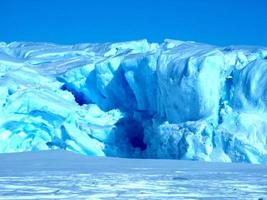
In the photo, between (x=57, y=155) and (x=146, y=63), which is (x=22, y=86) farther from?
(x=57, y=155)

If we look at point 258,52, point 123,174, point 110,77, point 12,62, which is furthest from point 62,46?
point 123,174

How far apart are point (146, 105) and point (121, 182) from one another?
850 centimetres

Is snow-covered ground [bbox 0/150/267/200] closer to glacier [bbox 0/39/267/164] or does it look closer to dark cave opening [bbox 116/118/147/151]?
glacier [bbox 0/39/267/164]

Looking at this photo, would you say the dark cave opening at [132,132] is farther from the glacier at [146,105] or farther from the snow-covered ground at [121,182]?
the snow-covered ground at [121,182]

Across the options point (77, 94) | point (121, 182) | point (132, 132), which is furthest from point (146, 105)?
point (121, 182)

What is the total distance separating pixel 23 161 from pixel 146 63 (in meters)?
5.89

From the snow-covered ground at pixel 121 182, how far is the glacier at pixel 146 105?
399 centimetres

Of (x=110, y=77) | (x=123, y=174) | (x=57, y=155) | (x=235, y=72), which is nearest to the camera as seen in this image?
(x=123, y=174)

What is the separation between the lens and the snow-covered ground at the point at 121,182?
15.0 ft

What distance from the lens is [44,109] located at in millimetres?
13414

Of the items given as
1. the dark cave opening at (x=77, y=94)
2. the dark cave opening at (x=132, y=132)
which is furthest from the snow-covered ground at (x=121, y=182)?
the dark cave opening at (x=77, y=94)

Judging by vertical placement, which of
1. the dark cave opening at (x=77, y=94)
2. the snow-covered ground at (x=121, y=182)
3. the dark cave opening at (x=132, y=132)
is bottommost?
the snow-covered ground at (x=121, y=182)

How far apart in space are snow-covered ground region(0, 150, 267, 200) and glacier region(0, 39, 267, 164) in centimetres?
399

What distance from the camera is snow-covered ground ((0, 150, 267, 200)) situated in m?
4.56
